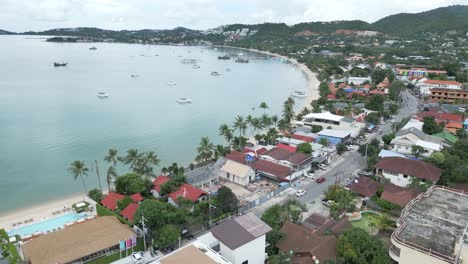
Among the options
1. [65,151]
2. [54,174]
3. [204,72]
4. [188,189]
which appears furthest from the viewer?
[204,72]

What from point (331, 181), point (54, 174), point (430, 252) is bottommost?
point (54, 174)

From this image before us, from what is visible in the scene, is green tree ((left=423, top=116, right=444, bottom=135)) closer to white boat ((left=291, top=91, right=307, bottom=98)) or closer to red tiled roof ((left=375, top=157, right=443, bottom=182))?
red tiled roof ((left=375, top=157, right=443, bottom=182))

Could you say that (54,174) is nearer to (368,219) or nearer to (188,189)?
(188,189)

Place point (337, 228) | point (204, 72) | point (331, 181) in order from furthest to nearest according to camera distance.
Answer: point (204, 72), point (331, 181), point (337, 228)

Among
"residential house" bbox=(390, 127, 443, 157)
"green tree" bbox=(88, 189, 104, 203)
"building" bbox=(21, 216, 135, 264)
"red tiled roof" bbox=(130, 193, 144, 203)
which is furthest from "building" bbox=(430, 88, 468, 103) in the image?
"building" bbox=(21, 216, 135, 264)

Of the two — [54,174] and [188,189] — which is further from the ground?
[188,189]

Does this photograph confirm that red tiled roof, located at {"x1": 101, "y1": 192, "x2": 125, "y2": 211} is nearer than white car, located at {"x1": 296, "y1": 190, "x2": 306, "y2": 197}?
Yes

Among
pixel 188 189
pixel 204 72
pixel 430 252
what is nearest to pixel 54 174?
pixel 188 189
